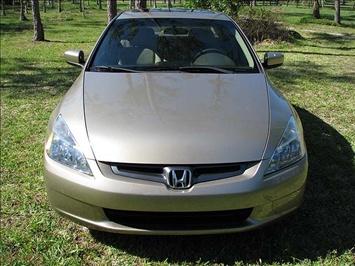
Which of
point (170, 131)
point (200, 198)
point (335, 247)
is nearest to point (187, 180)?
point (200, 198)

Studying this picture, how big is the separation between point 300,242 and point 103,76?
74.3 inches

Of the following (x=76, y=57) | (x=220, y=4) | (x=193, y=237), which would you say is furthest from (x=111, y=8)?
(x=193, y=237)

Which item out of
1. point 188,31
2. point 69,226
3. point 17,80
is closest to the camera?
point 69,226

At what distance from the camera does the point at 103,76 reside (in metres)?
2.97

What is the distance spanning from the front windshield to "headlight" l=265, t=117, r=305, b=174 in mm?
911

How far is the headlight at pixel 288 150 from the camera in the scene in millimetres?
2176

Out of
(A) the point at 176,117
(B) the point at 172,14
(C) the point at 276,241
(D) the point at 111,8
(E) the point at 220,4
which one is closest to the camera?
(A) the point at 176,117

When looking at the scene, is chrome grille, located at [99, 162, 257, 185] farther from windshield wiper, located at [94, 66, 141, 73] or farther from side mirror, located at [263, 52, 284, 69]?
side mirror, located at [263, 52, 284, 69]

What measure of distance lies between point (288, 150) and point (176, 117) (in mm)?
713

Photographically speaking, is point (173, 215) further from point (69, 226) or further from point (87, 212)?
point (69, 226)

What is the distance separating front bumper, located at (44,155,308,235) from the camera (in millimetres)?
2020

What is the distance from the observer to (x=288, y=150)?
7.47 ft

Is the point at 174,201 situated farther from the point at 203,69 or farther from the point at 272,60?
the point at 272,60

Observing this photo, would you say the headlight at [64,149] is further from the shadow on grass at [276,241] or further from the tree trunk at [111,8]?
the tree trunk at [111,8]
